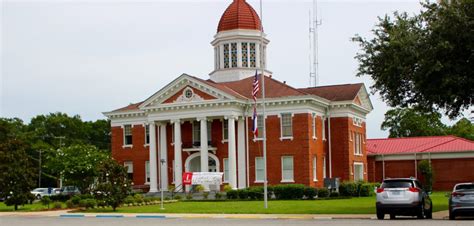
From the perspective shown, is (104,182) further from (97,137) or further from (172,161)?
(97,137)

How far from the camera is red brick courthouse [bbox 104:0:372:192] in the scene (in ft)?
182

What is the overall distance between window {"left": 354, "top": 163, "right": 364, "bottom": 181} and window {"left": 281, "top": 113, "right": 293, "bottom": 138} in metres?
8.82

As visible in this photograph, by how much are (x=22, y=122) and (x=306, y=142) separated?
2404 inches

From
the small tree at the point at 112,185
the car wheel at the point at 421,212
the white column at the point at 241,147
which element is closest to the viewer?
the car wheel at the point at 421,212

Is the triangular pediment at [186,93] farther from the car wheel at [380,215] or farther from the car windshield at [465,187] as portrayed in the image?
the car windshield at [465,187]

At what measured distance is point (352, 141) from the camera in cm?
5953

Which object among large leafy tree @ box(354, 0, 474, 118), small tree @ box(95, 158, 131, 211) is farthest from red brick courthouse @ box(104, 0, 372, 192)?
large leafy tree @ box(354, 0, 474, 118)

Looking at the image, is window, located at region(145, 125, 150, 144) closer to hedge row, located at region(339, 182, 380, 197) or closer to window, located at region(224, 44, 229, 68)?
window, located at region(224, 44, 229, 68)

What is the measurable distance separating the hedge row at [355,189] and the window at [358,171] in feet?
18.2

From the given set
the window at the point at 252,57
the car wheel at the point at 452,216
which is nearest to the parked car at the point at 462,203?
the car wheel at the point at 452,216

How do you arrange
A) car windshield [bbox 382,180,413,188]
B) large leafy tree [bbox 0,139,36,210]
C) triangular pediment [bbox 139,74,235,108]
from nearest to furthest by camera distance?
car windshield [bbox 382,180,413,188] < large leafy tree [bbox 0,139,36,210] < triangular pediment [bbox 139,74,235,108]

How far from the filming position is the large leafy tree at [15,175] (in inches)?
1711

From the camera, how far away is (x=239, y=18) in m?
64.0

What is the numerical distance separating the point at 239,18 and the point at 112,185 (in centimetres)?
2895
